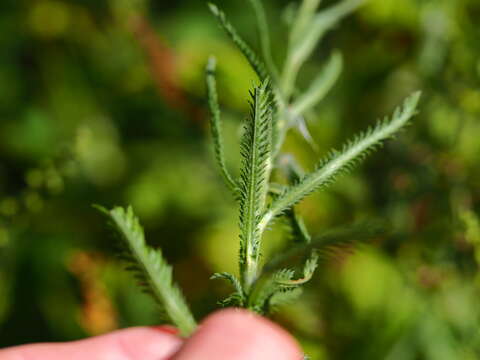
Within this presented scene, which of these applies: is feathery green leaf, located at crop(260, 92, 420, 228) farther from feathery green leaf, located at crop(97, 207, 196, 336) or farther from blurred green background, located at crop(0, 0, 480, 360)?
blurred green background, located at crop(0, 0, 480, 360)

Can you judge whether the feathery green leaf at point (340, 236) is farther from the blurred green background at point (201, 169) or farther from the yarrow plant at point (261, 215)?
the blurred green background at point (201, 169)

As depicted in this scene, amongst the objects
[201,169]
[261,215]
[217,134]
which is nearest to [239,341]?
[261,215]

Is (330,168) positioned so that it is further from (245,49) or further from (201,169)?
(201,169)

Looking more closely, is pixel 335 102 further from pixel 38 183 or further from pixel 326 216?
pixel 38 183

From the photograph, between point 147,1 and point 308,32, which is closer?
point 308,32

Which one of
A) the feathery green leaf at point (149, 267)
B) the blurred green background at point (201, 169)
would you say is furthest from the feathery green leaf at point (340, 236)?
the blurred green background at point (201, 169)

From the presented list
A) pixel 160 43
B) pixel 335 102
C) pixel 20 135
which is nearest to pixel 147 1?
pixel 160 43
